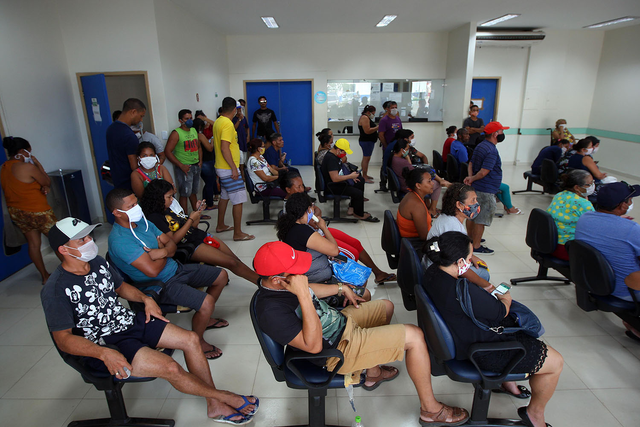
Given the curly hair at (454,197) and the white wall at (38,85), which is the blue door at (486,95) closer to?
the curly hair at (454,197)

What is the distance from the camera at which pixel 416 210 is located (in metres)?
2.99

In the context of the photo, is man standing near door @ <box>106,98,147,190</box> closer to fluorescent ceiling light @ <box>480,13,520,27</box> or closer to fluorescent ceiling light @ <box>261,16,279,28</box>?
fluorescent ceiling light @ <box>261,16,279,28</box>

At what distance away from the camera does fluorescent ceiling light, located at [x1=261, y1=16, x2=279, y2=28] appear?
6.66 metres

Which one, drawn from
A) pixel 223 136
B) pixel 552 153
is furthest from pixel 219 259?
pixel 552 153

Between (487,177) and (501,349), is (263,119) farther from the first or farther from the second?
(501,349)

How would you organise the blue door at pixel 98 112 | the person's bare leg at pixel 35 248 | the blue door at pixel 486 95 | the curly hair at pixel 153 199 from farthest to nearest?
the blue door at pixel 486 95 → the blue door at pixel 98 112 → the person's bare leg at pixel 35 248 → the curly hair at pixel 153 199

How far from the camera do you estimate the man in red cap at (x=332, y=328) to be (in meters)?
1.68

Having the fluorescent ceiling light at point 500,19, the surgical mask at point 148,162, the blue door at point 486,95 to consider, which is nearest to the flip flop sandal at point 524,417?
the surgical mask at point 148,162

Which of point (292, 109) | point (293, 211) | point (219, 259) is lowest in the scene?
point (219, 259)

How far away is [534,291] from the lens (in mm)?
3402

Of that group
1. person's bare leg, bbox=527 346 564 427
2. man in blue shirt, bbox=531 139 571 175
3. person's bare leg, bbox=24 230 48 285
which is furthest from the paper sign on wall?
man in blue shirt, bbox=531 139 571 175

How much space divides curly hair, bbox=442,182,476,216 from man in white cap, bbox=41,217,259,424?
1.82 meters

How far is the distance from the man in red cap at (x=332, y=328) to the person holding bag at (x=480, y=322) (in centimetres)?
24

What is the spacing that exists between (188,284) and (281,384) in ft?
3.24
